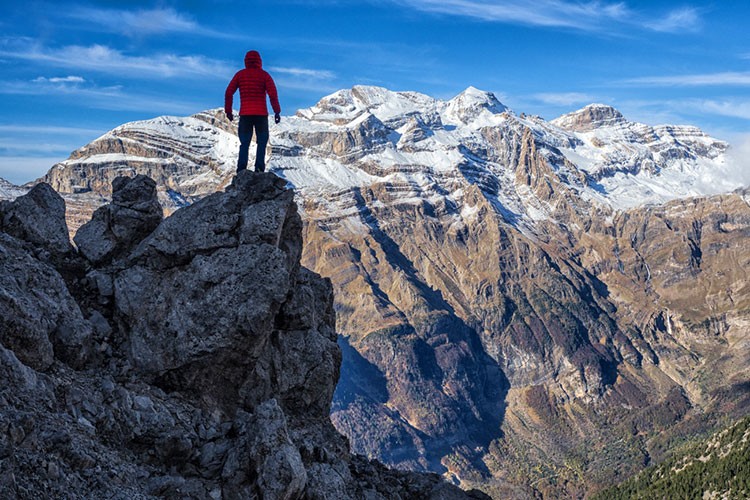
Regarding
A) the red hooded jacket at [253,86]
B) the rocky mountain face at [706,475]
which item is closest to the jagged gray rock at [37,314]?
the red hooded jacket at [253,86]

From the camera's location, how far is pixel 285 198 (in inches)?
1503

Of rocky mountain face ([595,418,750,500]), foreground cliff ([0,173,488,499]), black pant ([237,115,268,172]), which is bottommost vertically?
rocky mountain face ([595,418,750,500])

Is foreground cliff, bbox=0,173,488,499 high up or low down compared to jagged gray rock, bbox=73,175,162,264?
down

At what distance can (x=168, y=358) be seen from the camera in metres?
32.2

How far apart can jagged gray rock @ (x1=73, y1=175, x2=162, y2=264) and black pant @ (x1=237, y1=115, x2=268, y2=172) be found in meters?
5.29

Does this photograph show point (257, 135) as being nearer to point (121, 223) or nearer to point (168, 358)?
point (121, 223)

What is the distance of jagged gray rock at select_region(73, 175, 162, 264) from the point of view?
3619 centimetres

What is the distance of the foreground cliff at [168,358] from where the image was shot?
978 inches

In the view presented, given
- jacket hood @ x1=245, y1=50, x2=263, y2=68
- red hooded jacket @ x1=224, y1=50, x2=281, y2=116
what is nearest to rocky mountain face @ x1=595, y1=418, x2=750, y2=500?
red hooded jacket @ x1=224, y1=50, x2=281, y2=116

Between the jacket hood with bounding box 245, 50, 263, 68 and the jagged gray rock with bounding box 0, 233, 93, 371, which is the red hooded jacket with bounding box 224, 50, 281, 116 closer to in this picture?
the jacket hood with bounding box 245, 50, 263, 68

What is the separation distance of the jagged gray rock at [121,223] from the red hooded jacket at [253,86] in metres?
6.90

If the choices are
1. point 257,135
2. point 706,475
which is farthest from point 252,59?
point 706,475

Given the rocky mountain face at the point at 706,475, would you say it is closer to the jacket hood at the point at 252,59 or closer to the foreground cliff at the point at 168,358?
the foreground cliff at the point at 168,358

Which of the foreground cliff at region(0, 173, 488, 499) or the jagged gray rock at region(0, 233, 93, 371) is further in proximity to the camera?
the jagged gray rock at region(0, 233, 93, 371)
